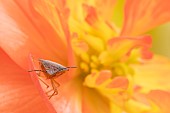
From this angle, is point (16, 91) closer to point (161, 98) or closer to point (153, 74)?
point (161, 98)

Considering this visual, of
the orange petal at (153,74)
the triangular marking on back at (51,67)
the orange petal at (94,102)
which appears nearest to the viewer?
the triangular marking on back at (51,67)

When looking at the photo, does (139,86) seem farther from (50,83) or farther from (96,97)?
(50,83)

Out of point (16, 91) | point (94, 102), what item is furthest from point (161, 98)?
point (16, 91)

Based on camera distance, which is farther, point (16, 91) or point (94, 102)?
point (94, 102)

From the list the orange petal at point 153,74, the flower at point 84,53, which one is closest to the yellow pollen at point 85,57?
the flower at point 84,53

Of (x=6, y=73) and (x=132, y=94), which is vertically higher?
(x=6, y=73)

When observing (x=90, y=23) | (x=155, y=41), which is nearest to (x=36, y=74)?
(x=90, y=23)

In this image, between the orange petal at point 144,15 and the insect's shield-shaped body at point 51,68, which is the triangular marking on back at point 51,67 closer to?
the insect's shield-shaped body at point 51,68
